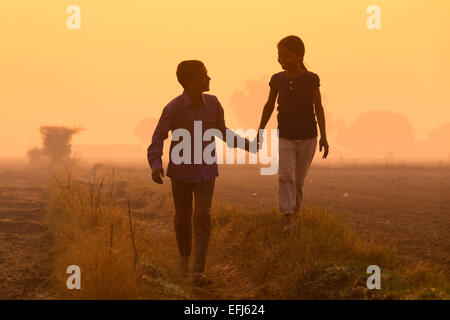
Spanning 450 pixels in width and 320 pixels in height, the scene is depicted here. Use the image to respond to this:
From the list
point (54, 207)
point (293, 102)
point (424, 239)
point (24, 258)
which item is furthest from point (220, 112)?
point (54, 207)

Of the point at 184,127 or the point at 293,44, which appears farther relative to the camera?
the point at 293,44

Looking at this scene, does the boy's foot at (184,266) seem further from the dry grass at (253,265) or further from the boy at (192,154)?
the dry grass at (253,265)

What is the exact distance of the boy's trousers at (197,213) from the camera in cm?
471

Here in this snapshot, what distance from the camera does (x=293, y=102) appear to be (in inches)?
208

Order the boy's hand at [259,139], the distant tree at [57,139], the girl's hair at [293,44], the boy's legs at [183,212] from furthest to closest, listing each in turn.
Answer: the distant tree at [57,139]
the boy's hand at [259,139]
the girl's hair at [293,44]
the boy's legs at [183,212]

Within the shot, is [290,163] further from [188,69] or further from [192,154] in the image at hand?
[188,69]

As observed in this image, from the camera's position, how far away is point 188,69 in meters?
4.72

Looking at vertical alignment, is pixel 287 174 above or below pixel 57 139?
below

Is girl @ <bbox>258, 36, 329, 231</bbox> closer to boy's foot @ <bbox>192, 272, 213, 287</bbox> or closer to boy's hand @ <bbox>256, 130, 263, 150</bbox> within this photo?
boy's hand @ <bbox>256, 130, 263, 150</bbox>

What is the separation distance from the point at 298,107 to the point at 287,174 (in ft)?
2.79

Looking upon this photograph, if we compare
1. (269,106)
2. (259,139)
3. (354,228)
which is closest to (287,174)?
(259,139)

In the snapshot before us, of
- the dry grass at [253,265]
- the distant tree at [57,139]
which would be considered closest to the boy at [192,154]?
the dry grass at [253,265]
